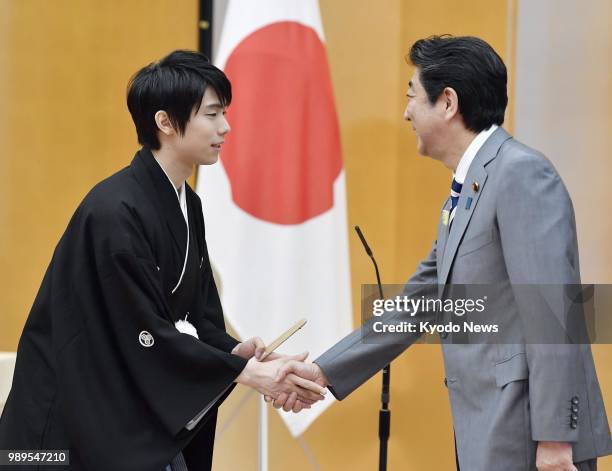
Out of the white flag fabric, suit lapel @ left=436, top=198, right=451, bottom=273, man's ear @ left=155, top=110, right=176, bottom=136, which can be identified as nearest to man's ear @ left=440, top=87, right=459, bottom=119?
suit lapel @ left=436, top=198, right=451, bottom=273

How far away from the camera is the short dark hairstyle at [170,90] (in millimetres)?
2031

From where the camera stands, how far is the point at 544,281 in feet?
5.45

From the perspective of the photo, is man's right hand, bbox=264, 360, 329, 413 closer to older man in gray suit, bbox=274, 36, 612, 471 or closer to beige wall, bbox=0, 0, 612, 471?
older man in gray suit, bbox=274, 36, 612, 471

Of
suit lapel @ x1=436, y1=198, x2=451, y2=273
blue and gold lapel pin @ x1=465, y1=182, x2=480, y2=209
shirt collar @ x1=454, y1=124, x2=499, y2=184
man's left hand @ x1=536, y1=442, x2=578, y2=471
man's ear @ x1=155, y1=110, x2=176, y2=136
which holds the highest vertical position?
man's ear @ x1=155, y1=110, x2=176, y2=136

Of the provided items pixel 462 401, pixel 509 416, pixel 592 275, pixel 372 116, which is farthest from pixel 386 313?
pixel 372 116

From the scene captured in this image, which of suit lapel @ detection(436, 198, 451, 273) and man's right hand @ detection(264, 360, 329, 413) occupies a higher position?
suit lapel @ detection(436, 198, 451, 273)

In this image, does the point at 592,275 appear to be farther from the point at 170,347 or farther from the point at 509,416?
the point at 170,347

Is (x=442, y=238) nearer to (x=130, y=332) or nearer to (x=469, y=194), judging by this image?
(x=469, y=194)

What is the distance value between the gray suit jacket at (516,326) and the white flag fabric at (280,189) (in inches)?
59.9

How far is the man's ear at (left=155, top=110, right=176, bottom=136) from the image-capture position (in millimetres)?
2033

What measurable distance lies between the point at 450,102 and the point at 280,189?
59.6 inches

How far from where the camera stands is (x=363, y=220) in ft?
12.4

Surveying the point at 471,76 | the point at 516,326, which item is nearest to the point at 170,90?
the point at 471,76

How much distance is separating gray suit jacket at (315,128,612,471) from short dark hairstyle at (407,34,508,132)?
72mm
